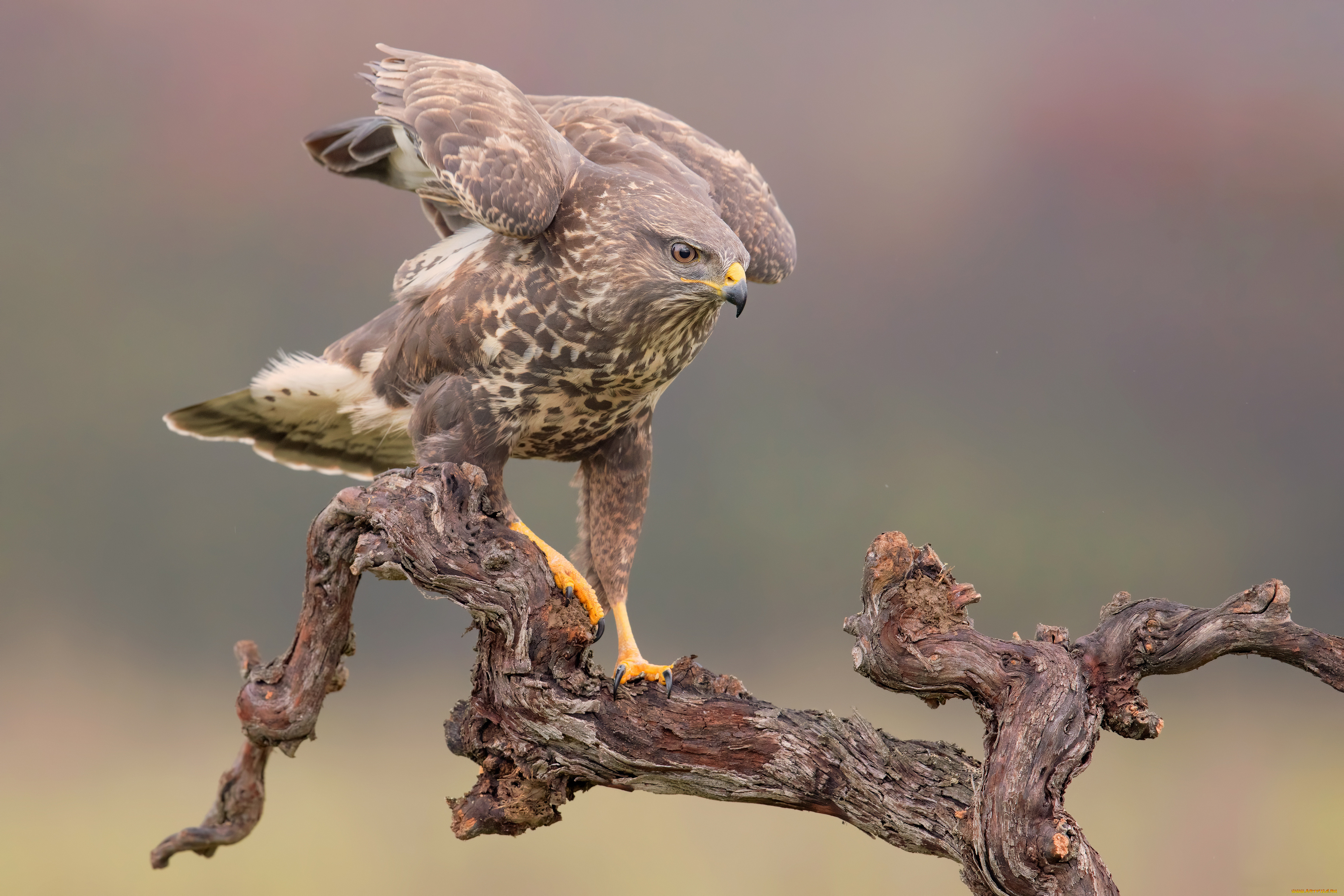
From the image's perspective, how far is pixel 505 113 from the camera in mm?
2725

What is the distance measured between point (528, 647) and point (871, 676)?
2.73 ft

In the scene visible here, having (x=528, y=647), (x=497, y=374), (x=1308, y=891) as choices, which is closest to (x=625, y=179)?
(x=497, y=374)

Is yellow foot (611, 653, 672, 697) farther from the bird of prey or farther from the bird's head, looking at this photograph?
the bird's head

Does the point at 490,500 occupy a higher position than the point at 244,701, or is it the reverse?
the point at 490,500

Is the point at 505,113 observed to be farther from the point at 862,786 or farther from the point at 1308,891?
the point at 1308,891

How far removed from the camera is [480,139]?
2.64m

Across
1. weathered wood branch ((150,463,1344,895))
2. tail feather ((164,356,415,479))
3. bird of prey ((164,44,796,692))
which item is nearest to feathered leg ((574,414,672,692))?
bird of prey ((164,44,796,692))

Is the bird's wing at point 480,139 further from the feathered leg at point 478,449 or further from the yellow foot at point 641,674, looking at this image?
the yellow foot at point 641,674

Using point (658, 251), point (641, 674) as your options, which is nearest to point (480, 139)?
point (658, 251)

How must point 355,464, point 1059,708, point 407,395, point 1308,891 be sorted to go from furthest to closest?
point 355,464 → point 1308,891 → point 407,395 → point 1059,708

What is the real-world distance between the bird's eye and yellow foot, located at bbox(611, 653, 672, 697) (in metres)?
1.01

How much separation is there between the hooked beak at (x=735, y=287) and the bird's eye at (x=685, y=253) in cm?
9

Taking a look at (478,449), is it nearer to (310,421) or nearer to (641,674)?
(641,674)

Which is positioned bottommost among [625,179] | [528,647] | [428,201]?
[528,647]
